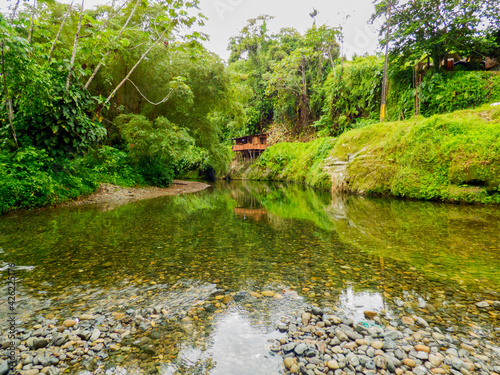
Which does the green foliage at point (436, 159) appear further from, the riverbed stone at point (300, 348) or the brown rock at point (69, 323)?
the brown rock at point (69, 323)

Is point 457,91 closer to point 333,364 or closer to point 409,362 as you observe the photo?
point 409,362

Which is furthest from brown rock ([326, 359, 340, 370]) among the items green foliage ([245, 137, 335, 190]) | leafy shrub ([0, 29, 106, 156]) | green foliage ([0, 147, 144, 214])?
green foliage ([245, 137, 335, 190])

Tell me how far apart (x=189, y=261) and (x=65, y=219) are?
4.39 metres

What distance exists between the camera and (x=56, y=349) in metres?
1.73

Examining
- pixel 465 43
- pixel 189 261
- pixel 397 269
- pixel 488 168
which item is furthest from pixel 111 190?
pixel 465 43

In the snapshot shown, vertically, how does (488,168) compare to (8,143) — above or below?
below

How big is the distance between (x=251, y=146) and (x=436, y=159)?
24.8 m

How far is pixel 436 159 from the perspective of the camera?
8.73 m

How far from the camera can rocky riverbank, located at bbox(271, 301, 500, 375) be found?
1570 millimetres

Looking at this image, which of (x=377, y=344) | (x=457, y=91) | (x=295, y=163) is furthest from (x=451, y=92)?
(x=377, y=344)

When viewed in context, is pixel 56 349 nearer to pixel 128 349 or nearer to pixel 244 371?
pixel 128 349

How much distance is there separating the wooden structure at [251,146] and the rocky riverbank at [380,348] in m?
30.4

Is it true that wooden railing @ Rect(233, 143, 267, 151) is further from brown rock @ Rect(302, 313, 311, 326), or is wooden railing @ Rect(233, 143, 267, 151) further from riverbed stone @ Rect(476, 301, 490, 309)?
brown rock @ Rect(302, 313, 311, 326)

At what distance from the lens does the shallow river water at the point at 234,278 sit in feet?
6.24
